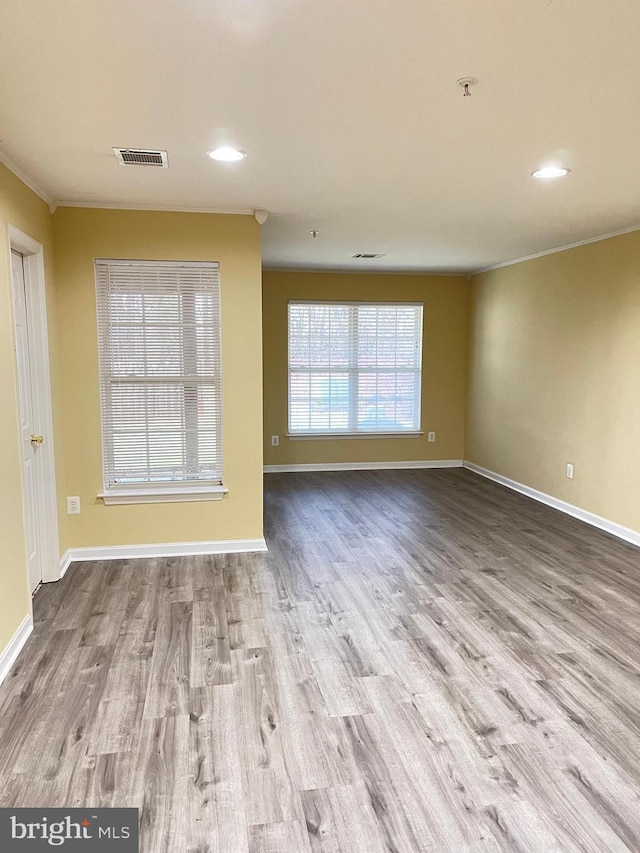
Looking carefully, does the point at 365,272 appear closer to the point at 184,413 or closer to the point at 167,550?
the point at 184,413

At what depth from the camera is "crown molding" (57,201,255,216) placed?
3484 millimetres

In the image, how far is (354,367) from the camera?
6832 millimetres

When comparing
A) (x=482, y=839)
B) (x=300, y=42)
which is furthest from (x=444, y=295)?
(x=482, y=839)

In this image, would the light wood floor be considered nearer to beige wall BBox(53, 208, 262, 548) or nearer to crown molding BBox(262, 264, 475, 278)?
beige wall BBox(53, 208, 262, 548)

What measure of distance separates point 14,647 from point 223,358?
2.05 m

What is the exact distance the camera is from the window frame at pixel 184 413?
3645 mm

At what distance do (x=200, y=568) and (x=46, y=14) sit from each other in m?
2.98

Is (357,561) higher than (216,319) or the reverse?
the reverse

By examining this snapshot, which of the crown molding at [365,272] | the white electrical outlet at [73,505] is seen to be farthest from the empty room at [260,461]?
the crown molding at [365,272]

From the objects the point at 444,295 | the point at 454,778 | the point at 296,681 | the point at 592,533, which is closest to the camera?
the point at 454,778

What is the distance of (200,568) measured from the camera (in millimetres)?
3676

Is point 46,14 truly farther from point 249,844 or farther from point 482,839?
point 482,839

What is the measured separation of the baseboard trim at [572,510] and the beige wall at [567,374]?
0.05m

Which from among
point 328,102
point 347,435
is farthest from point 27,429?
point 347,435
